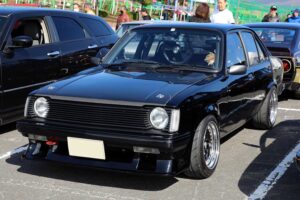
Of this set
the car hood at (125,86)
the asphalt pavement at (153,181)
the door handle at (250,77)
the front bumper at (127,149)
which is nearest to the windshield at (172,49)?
the car hood at (125,86)

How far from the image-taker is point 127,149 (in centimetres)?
428

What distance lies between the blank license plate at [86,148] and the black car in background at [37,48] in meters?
2.07

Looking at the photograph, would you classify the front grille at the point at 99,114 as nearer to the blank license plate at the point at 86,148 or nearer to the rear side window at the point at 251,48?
the blank license plate at the point at 86,148

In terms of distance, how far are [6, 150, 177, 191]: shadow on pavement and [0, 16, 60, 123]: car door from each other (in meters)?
1.41

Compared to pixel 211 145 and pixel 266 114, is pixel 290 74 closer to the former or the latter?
pixel 266 114

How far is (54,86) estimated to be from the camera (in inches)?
189

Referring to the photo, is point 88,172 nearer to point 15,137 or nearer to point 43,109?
point 43,109

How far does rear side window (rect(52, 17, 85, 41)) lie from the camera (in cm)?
735

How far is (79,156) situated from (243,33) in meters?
3.00

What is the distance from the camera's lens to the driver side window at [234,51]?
5577mm

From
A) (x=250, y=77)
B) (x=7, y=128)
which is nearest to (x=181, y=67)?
(x=250, y=77)

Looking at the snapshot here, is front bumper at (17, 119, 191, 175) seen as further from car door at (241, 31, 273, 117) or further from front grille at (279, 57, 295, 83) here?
front grille at (279, 57, 295, 83)

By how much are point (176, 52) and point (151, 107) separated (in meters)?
1.39

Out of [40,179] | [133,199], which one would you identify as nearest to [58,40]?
[40,179]
